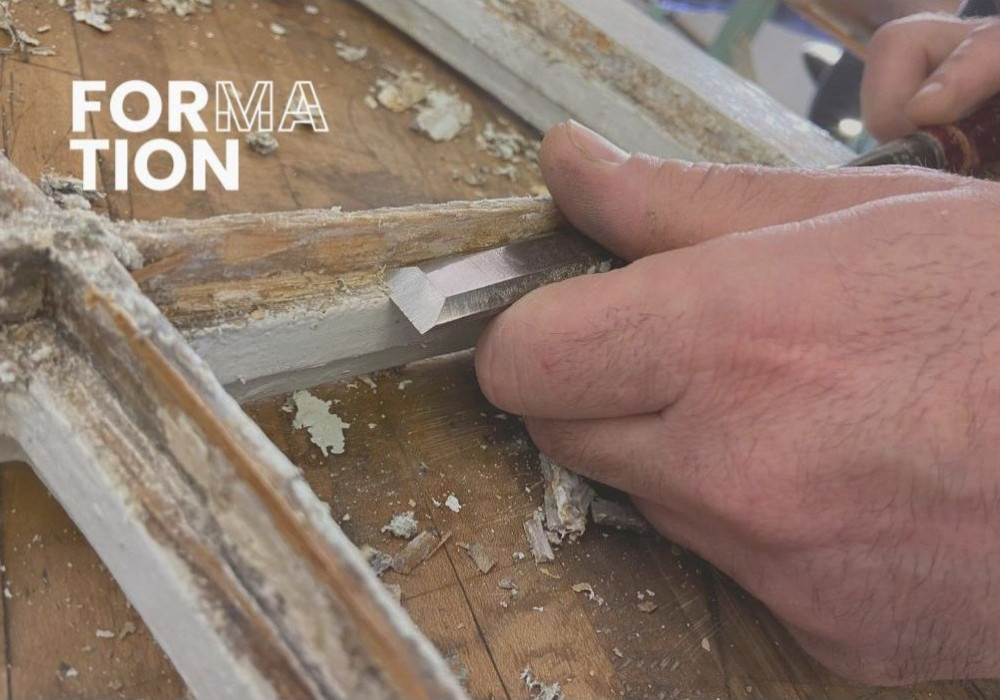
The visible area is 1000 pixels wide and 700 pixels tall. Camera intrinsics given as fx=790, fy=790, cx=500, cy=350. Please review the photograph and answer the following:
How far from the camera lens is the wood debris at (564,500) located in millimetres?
965

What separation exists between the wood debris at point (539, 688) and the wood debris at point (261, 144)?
945mm

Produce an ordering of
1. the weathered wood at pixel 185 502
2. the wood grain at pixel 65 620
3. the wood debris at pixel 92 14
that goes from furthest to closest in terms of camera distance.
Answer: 1. the wood debris at pixel 92 14
2. the wood grain at pixel 65 620
3. the weathered wood at pixel 185 502

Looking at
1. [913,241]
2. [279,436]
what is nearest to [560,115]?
[913,241]

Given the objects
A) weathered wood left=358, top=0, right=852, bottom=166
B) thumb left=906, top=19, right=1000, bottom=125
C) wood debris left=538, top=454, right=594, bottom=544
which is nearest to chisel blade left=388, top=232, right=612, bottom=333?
wood debris left=538, top=454, right=594, bottom=544

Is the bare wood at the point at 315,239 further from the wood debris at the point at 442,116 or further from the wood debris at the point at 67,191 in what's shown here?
the wood debris at the point at 442,116

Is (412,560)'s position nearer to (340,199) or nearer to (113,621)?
(113,621)

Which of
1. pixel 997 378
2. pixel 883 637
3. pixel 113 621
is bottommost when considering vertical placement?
pixel 113 621

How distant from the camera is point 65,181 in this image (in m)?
1.12

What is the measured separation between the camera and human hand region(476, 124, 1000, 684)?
869mm

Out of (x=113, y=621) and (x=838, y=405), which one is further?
(x=838, y=405)

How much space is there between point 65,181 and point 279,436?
0.52 metres

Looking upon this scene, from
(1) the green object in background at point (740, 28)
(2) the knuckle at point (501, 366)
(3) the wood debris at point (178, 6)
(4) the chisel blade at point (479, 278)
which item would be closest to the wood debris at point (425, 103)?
(3) the wood debris at point (178, 6)

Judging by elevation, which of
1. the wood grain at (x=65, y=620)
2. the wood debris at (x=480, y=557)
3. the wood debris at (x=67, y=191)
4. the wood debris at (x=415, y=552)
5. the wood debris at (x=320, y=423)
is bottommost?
the wood grain at (x=65, y=620)

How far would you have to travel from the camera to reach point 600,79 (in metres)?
1.67
